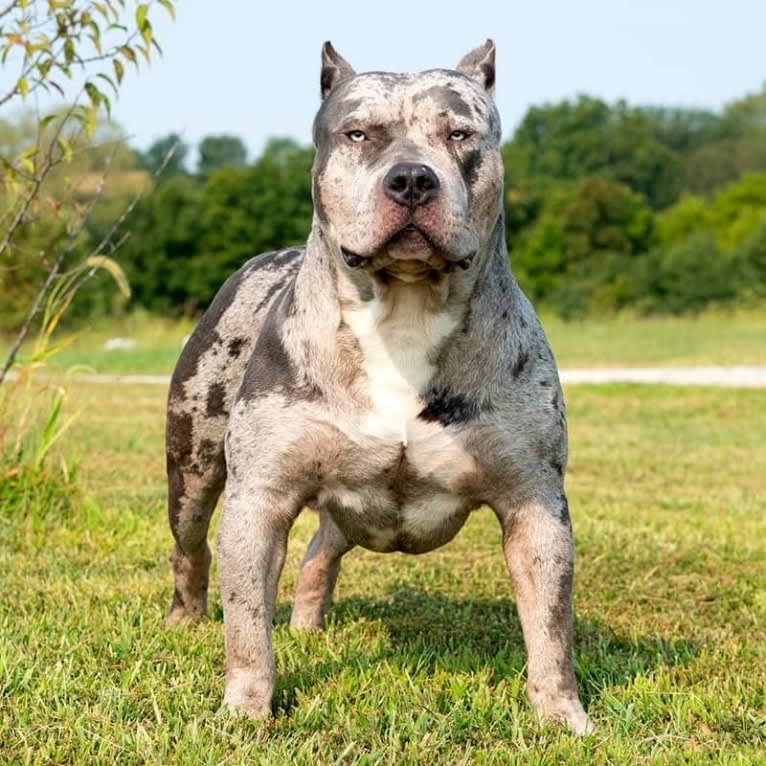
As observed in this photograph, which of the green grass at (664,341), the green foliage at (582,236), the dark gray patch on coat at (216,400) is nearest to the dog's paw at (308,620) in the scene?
the dark gray patch on coat at (216,400)

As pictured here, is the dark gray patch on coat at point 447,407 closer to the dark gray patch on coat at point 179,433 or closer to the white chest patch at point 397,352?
the white chest patch at point 397,352

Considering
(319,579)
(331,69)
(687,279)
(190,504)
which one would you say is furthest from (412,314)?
(687,279)

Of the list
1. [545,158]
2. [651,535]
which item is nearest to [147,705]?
[651,535]

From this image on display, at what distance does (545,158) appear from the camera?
7719cm

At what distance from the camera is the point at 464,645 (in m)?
4.75

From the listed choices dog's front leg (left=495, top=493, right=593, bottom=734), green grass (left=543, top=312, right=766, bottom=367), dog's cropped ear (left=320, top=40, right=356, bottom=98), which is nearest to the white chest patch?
dog's front leg (left=495, top=493, right=593, bottom=734)

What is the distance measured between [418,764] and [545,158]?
249 ft

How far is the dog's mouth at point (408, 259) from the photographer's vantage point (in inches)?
135

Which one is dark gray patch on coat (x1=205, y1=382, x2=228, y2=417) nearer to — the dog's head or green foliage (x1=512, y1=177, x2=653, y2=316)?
the dog's head

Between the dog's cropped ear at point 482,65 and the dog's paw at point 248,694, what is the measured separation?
1.95 m

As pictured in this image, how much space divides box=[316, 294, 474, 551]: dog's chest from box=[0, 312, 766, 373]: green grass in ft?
45.3

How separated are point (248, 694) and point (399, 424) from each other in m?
0.91

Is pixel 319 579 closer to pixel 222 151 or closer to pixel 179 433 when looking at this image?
pixel 179 433

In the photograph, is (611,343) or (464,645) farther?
(611,343)
